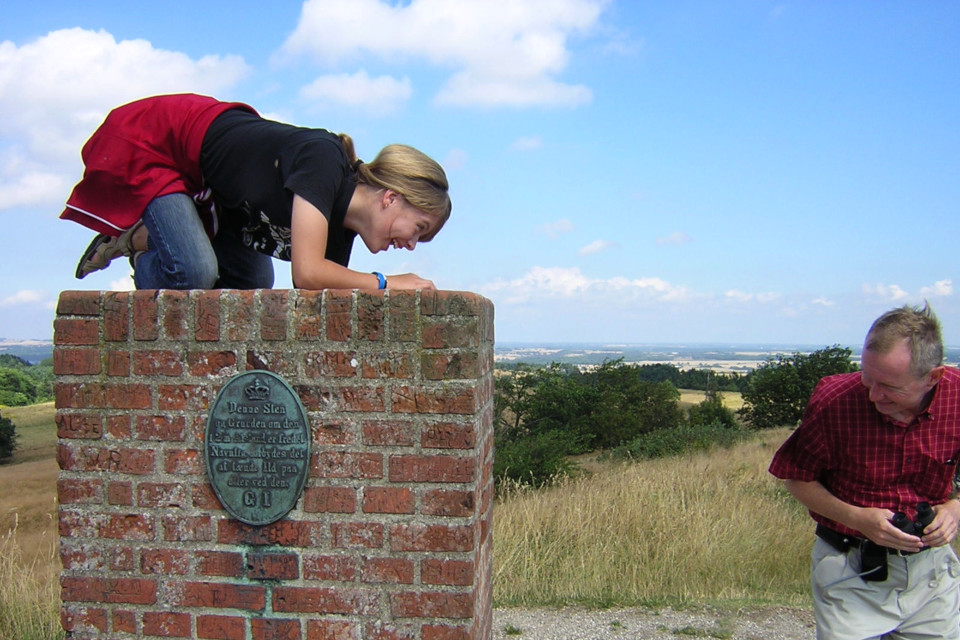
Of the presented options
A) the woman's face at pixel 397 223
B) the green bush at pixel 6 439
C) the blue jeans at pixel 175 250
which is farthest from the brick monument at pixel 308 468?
the green bush at pixel 6 439

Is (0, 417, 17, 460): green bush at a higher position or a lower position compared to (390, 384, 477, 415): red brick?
lower

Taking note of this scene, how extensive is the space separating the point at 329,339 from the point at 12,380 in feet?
206

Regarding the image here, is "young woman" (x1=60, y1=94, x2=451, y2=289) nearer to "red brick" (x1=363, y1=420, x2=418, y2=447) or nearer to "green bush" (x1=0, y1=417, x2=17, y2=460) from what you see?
"red brick" (x1=363, y1=420, x2=418, y2=447)

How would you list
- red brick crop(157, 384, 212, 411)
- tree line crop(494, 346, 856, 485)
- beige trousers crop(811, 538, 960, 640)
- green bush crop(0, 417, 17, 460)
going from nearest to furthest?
red brick crop(157, 384, 212, 411)
beige trousers crop(811, 538, 960, 640)
tree line crop(494, 346, 856, 485)
green bush crop(0, 417, 17, 460)

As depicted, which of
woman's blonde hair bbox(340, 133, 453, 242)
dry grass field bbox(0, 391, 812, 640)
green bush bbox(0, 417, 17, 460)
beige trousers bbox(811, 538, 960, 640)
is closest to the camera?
woman's blonde hair bbox(340, 133, 453, 242)

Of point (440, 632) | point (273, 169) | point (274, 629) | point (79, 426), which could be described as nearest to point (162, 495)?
point (79, 426)

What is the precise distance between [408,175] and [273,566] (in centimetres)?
141

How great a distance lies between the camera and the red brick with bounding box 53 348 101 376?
8.59ft

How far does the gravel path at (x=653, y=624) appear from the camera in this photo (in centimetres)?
450

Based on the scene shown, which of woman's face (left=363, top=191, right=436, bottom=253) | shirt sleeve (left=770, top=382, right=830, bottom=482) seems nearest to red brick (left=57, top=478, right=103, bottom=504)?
woman's face (left=363, top=191, right=436, bottom=253)

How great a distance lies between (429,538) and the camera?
2502mm

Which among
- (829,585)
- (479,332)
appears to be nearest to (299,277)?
(479,332)

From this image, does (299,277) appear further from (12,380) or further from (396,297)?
(12,380)

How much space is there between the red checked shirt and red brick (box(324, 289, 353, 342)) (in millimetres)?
1929
